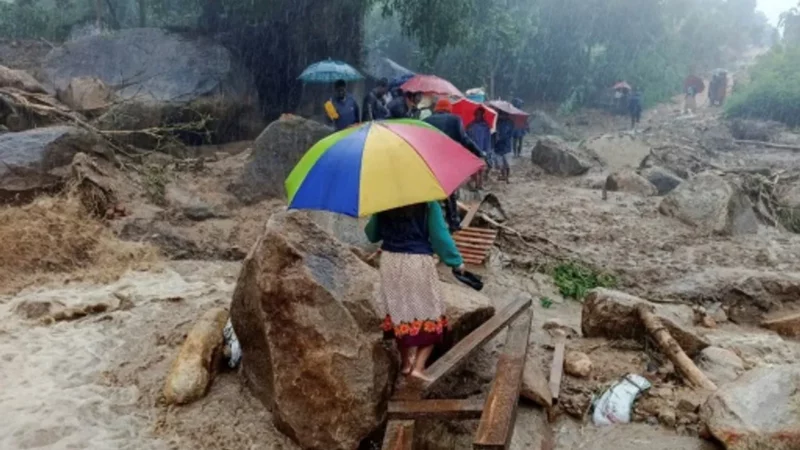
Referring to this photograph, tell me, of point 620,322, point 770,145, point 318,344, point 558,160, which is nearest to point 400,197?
point 318,344

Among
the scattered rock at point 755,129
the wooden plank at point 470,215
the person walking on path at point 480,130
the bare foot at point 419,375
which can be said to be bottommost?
the scattered rock at point 755,129

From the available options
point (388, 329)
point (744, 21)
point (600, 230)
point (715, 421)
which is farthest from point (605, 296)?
point (744, 21)

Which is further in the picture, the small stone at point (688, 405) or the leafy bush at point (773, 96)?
the leafy bush at point (773, 96)

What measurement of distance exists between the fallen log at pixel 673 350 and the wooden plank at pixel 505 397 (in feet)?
3.55

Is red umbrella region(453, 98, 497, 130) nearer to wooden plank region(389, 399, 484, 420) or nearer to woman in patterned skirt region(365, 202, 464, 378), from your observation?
woman in patterned skirt region(365, 202, 464, 378)

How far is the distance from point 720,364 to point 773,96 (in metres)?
25.7

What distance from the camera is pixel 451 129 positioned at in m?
7.03

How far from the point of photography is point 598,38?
28359mm

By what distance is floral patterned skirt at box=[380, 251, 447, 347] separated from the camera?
391 centimetres

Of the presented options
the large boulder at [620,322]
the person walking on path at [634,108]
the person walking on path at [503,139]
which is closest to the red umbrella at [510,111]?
the person walking on path at [503,139]

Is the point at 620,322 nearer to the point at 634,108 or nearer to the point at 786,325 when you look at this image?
the point at 786,325

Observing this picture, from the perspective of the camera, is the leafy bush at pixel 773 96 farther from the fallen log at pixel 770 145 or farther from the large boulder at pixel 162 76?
the large boulder at pixel 162 76

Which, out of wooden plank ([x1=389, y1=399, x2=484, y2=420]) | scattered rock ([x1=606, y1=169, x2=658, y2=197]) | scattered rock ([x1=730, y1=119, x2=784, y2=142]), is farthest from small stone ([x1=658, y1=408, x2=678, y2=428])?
scattered rock ([x1=730, y1=119, x2=784, y2=142])

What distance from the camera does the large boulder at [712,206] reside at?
9.79 meters
